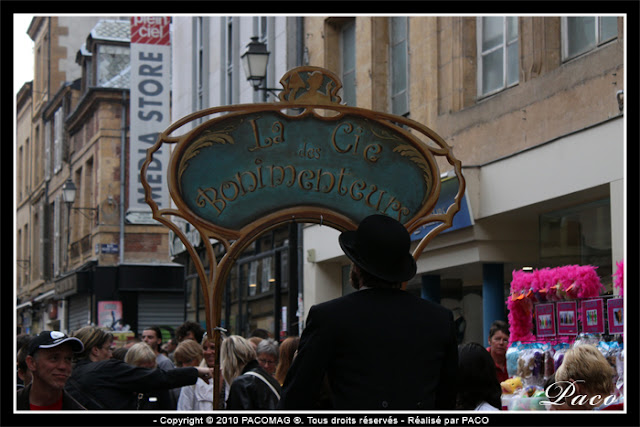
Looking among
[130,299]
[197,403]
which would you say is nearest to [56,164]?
[130,299]

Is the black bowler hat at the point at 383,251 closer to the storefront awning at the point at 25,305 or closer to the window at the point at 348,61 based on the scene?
the window at the point at 348,61

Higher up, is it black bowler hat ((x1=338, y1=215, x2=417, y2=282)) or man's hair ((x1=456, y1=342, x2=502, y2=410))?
black bowler hat ((x1=338, y1=215, x2=417, y2=282))

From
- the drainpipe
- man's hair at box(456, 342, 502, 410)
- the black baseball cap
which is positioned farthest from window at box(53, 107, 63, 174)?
man's hair at box(456, 342, 502, 410)

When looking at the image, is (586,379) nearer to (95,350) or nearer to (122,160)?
(95,350)

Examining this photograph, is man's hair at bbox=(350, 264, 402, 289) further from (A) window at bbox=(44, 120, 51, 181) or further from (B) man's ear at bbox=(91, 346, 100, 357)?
(A) window at bbox=(44, 120, 51, 181)

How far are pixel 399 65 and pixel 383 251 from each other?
13320mm

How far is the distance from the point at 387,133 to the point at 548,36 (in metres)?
5.69

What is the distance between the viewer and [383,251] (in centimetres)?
448

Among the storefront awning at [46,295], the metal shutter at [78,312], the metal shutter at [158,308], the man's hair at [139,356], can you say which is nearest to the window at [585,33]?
the man's hair at [139,356]

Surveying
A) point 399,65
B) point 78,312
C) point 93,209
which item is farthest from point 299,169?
point 78,312

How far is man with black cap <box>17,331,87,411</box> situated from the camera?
517cm

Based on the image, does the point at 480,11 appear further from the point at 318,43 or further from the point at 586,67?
the point at 318,43

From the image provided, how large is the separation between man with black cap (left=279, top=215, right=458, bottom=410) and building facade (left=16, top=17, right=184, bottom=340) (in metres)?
27.2

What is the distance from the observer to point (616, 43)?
456 inches
